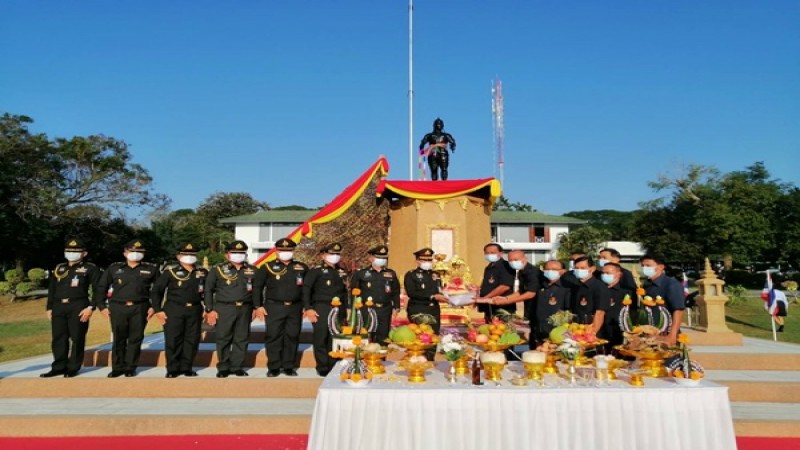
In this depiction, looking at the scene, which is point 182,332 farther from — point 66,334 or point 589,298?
point 589,298

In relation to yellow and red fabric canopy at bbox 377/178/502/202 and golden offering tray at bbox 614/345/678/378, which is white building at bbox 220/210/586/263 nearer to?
yellow and red fabric canopy at bbox 377/178/502/202

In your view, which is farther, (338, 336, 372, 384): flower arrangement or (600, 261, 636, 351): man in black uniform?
(600, 261, 636, 351): man in black uniform

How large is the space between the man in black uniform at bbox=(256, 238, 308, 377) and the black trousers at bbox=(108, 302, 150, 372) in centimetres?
144

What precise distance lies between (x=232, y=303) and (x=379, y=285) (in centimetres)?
186

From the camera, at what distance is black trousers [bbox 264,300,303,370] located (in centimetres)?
611

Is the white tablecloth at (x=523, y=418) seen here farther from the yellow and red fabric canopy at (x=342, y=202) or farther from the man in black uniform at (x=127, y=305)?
the yellow and red fabric canopy at (x=342, y=202)

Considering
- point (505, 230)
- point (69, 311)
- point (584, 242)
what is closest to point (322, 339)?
point (69, 311)

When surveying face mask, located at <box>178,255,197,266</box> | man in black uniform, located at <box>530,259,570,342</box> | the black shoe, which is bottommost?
the black shoe

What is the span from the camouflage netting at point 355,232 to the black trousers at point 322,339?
15.1 ft

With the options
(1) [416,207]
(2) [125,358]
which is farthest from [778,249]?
(2) [125,358]

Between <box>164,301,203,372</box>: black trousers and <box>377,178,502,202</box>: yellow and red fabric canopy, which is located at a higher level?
<box>377,178,502,202</box>: yellow and red fabric canopy

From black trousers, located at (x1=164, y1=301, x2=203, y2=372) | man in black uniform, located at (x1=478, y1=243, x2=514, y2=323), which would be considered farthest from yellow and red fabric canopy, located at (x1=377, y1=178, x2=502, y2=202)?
black trousers, located at (x1=164, y1=301, x2=203, y2=372)

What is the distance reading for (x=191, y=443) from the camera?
420 centimetres

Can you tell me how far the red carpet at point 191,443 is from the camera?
4105 mm
